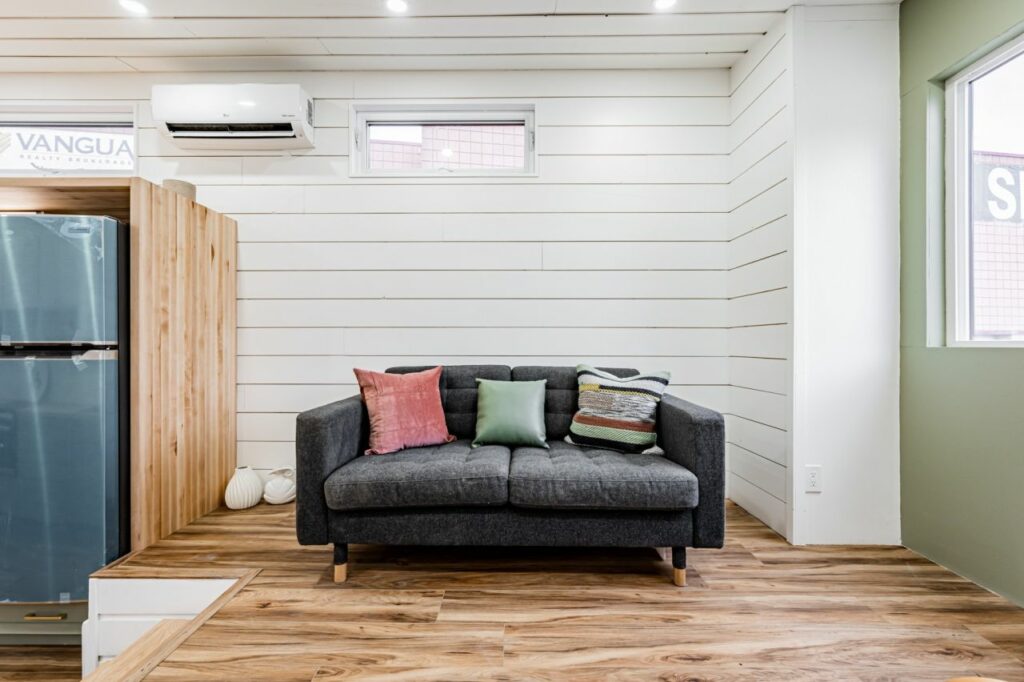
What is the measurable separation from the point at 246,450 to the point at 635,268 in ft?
8.74

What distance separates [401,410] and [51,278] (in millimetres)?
1591

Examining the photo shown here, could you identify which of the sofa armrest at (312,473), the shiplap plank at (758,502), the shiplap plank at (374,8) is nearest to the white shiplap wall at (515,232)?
the shiplap plank at (758,502)

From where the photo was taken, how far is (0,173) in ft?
10.8

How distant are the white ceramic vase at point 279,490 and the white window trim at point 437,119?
1896 mm

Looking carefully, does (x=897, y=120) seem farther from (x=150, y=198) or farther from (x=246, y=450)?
(x=246, y=450)

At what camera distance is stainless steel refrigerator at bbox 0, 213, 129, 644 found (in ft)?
7.36

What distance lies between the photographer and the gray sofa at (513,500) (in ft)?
6.93

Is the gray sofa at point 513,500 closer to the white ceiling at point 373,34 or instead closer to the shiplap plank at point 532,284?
the shiplap plank at point 532,284

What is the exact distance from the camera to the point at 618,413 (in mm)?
2523

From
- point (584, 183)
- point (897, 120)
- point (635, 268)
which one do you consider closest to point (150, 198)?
point (584, 183)

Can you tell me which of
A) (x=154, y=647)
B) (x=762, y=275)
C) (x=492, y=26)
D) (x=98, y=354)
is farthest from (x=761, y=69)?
(x=154, y=647)

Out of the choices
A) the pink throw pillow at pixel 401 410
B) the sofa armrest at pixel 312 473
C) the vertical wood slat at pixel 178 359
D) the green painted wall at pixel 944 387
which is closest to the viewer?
the green painted wall at pixel 944 387

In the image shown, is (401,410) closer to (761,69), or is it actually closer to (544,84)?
(544,84)

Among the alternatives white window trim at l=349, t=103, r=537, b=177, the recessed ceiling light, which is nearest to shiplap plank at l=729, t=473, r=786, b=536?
white window trim at l=349, t=103, r=537, b=177
